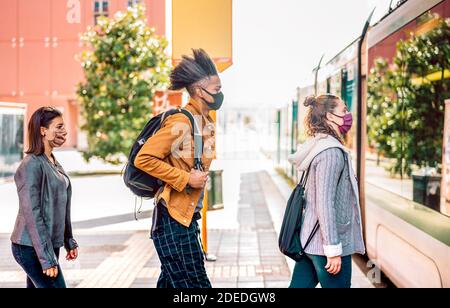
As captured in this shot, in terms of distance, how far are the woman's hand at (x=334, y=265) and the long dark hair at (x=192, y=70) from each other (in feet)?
3.19

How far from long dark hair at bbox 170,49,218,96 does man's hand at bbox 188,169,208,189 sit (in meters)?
0.37

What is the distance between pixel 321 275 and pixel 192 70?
1103 millimetres

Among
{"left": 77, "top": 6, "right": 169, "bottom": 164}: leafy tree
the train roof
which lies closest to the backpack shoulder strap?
the train roof

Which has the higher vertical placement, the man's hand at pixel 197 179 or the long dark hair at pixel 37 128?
the long dark hair at pixel 37 128

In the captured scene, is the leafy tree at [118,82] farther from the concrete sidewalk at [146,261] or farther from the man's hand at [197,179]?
the man's hand at [197,179]

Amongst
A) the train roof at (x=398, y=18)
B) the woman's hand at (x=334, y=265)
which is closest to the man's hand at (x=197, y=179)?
the woman's hand at (x=334, y=265)

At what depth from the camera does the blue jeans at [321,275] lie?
3.01m

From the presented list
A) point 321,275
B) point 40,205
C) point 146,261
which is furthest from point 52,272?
point 146,261

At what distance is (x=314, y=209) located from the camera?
2.99m

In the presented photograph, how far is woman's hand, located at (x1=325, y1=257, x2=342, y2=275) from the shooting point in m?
2.93

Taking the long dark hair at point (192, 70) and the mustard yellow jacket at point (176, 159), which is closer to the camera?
the mustard yellow jacket at point (176, 159)

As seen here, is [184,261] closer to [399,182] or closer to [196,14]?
[196,14]

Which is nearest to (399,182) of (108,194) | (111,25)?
(108,194)

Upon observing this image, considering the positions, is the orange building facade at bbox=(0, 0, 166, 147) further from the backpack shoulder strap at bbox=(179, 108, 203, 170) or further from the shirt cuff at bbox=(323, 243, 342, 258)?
the shirt cuff at bbox=(323, 243, 342, 258)
